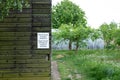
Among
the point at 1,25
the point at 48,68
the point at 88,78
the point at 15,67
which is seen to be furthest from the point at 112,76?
the point at 1,25

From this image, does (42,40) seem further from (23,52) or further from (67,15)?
(67,15)

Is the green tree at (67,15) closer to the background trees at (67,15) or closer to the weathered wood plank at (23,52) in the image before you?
the background trees at (67,15)

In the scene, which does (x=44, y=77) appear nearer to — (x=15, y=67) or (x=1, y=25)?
(x=15, y=67)

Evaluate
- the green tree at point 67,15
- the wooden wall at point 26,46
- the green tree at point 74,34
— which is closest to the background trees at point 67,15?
the green tree at point 67,15

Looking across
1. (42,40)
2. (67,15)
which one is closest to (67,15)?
(67,15)

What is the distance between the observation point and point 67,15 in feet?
118

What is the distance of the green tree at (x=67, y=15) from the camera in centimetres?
3569

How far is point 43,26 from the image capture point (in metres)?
9.30

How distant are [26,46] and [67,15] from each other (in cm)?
2674

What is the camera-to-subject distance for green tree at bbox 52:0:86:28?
35.7 metres

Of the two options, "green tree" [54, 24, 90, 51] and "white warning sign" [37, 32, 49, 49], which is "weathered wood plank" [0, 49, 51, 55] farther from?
"green tree" [54, 24, 90, 51]

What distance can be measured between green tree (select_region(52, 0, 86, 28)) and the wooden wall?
1026 inches

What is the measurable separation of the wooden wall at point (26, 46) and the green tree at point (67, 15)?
26069mm

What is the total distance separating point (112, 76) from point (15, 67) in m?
3.00
